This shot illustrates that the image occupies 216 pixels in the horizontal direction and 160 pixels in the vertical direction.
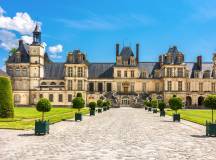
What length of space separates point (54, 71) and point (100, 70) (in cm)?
1092

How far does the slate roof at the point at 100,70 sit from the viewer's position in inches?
3652

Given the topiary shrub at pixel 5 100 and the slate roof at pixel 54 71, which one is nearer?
the topiary shrub at pixel 5 100

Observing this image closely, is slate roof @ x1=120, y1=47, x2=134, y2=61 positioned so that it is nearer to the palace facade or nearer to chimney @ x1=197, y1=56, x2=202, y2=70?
the palace facade

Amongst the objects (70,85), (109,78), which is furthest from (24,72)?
(109,78)

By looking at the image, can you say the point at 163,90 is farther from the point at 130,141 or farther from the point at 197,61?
the point at 130,141

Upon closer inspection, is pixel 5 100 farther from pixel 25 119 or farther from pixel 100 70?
pixel 100 70

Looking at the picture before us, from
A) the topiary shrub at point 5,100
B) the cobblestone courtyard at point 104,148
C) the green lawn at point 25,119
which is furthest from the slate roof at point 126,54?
the cobblestone courtyard at point 104,148

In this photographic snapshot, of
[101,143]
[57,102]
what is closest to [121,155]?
[101,143]

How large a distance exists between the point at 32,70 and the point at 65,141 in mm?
70892

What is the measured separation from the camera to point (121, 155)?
1420cm

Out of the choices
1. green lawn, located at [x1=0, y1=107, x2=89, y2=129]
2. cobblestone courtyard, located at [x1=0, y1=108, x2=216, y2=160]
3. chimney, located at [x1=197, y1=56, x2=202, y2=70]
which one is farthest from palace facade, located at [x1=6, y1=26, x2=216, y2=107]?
cobblestone courtyard, located at [x1=0, y1=108, x2=216, y2=160]

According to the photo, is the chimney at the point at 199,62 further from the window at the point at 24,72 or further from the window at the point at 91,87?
the window at the point at 24,72

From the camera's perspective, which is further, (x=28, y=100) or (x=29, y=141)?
(x=28, y=100)

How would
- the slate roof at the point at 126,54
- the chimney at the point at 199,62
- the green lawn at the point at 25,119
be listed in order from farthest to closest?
the chimney at the point at 199,62 → the slate roof at the point at 126,54 → the green lawn at the point at 25,119
